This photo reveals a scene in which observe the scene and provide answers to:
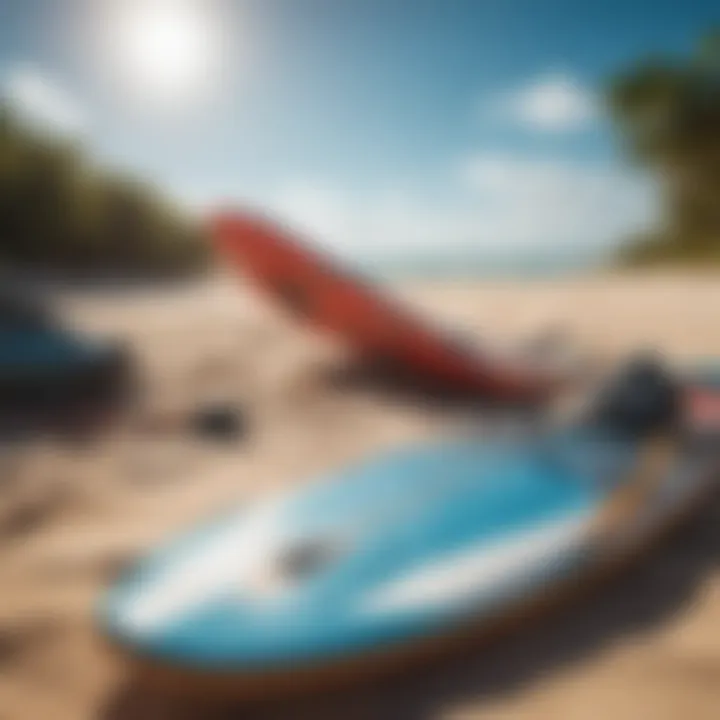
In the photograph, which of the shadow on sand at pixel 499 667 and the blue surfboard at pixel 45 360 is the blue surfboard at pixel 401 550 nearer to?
the shadow on sand at pixel 499 667

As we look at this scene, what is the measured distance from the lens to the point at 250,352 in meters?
1.40

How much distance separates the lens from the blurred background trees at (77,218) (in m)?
1.25

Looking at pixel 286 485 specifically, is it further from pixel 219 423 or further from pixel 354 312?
pixel 354 312

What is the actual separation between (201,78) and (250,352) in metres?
0.44

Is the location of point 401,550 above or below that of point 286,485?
below

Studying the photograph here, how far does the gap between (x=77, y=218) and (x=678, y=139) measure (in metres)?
0.94

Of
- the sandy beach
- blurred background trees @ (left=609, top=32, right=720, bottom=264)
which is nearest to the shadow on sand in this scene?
the sandy beach

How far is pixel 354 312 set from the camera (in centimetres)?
137

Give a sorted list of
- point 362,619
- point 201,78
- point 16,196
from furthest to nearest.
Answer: point 16,196
point 201,78
point 362,619

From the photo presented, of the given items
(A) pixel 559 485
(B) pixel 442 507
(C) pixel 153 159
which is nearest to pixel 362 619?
(B) pixel 442 507

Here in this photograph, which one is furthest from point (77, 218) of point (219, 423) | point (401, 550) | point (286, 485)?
point (401, 550)

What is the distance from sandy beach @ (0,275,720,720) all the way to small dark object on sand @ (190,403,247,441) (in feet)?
0.08

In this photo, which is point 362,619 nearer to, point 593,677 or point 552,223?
point 593,677

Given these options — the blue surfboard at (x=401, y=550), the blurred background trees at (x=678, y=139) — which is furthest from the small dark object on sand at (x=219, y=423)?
the blurred background trees at (x=678, y=139)
